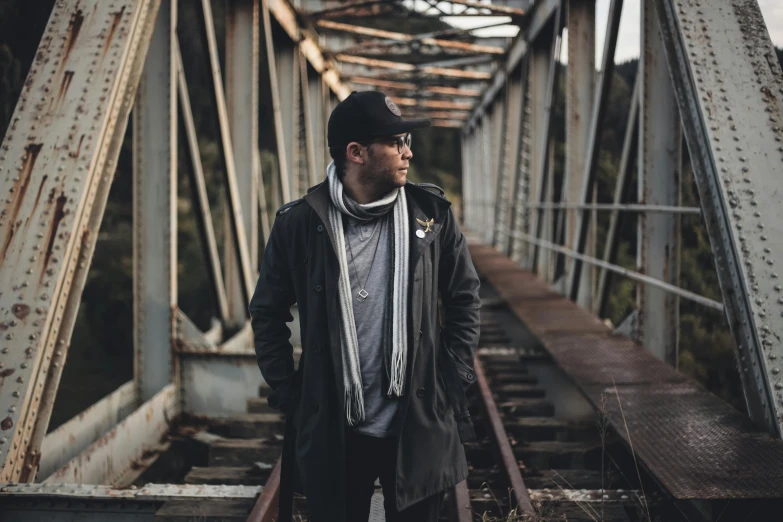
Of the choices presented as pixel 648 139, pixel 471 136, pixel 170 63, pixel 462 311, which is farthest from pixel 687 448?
pixel 471 136

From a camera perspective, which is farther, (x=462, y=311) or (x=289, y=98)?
(x=289, y=98)

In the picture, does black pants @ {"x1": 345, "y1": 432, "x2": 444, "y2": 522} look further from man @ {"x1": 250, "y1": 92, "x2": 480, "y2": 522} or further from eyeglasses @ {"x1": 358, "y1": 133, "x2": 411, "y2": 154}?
eyeglasses @ {"x1": 358, "y1": 133, "x2": 411, "y2": 154}

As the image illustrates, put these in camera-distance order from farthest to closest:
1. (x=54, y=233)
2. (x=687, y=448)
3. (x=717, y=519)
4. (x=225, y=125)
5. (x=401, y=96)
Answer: (x=401, y=96), (x=225, y=125), (x=54, y=233), (x=687, y=448), (x=717, y=519)

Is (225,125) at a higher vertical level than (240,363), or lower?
higher

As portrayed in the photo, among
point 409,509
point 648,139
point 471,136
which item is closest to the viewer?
point 409,509

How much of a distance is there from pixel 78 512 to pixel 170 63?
3267 millimetres

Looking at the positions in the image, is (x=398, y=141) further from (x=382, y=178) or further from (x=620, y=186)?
(x=620, y=186)

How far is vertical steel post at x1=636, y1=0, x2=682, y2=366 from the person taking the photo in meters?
5.00

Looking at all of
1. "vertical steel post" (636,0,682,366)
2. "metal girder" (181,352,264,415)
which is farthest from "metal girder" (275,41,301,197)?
"vertical steel post" (636,0,682,366)

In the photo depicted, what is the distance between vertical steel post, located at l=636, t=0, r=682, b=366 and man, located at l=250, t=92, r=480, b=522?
3.23m

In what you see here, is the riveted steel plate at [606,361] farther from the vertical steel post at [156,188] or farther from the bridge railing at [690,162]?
the vertical steel post at [156,188]

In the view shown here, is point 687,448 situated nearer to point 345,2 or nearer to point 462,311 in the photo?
point 462,311

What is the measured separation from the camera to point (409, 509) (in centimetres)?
224

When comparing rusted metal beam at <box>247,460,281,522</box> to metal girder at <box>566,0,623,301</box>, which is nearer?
rusted metal beam at <box>247,460,281,522</box>
